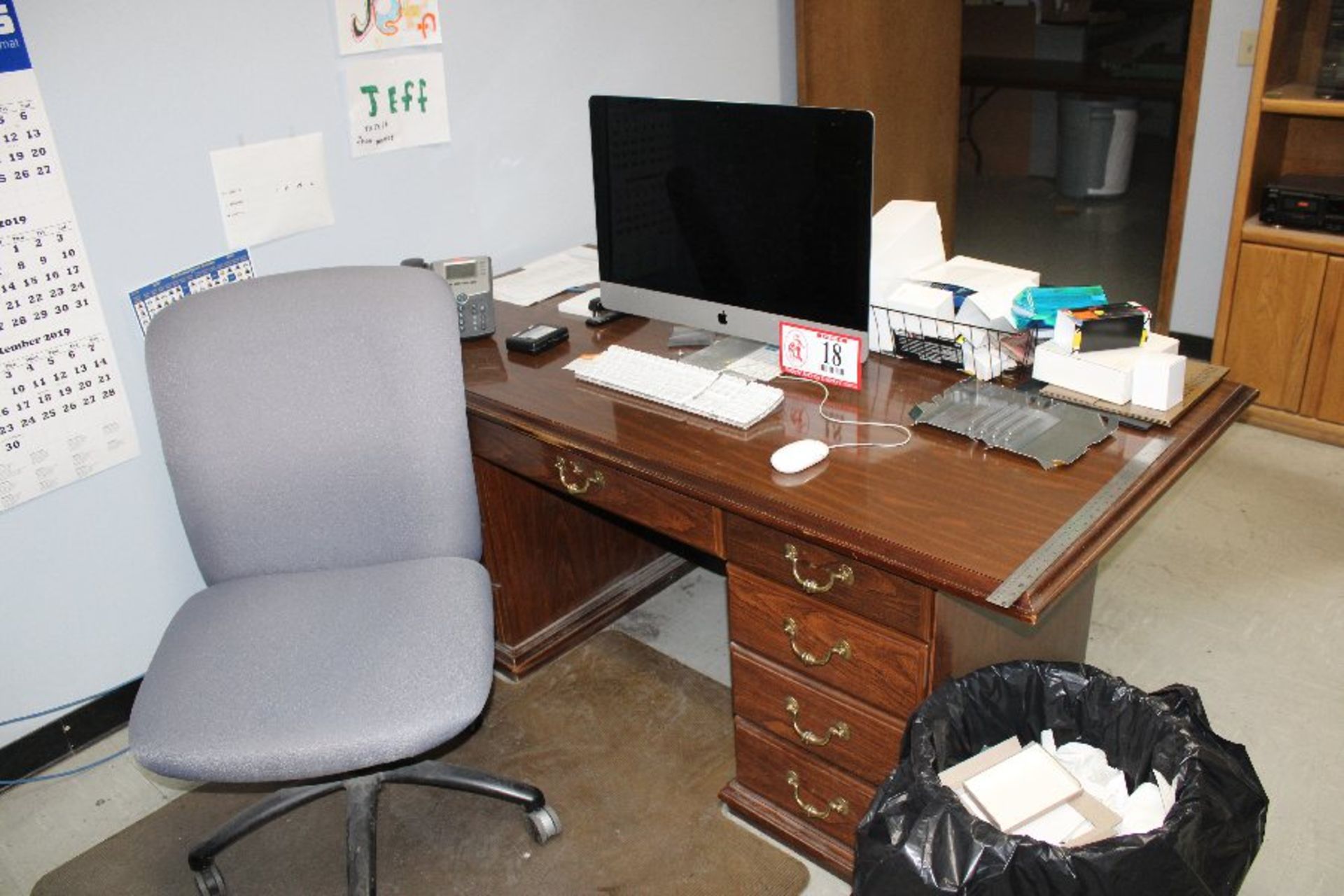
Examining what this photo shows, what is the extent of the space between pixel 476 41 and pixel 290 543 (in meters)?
1.17

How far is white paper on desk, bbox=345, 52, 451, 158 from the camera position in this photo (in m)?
2.14

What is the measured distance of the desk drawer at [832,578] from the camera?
141 centimetres

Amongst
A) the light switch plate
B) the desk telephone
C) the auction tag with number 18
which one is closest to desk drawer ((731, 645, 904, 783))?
the auction tag with number 18

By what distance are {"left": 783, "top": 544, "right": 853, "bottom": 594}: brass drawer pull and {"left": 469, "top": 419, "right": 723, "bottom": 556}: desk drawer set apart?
5.0 inches

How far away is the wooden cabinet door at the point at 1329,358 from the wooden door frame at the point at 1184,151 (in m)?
0.52

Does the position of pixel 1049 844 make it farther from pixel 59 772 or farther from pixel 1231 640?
pixel 59 772

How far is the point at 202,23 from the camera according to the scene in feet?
6.27

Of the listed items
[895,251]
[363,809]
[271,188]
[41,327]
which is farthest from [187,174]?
[895,251]

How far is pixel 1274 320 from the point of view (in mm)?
2891

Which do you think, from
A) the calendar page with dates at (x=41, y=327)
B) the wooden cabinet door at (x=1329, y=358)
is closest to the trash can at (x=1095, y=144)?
the wooden cabinet door at (x=1329, y=358)

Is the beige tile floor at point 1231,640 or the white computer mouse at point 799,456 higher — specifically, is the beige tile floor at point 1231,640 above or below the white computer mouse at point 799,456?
below

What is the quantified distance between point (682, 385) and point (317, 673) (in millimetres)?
707

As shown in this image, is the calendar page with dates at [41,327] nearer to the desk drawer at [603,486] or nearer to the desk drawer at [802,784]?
the desk drawer at [603,486]

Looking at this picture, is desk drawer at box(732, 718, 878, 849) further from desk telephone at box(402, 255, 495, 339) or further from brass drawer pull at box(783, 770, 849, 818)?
desk telephone at box(402, 255, 495, 339)
